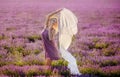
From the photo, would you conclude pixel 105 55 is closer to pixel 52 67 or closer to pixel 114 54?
pixel 114 54

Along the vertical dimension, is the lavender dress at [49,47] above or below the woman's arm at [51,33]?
below

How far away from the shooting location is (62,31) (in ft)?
15.5

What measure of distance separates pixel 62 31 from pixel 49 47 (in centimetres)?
27

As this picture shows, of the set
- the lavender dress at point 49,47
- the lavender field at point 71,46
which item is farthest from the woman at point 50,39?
the lavender field at point 71,46

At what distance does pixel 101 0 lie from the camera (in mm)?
5523

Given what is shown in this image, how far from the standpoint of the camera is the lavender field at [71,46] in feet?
14.9

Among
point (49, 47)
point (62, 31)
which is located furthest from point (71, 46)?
point (49, 47)

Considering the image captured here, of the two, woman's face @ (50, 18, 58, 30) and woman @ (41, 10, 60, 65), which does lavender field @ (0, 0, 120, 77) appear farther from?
woman's face @ (50, 18, 58, 30)

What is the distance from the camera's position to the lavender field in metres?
4.54

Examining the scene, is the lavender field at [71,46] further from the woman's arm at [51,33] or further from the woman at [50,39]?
the woman's arm at [51,33]

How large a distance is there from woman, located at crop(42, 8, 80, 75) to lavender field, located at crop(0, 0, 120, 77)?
0.10 meters

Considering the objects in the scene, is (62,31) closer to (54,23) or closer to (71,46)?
(54,23)

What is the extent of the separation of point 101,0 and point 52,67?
1.51 meters

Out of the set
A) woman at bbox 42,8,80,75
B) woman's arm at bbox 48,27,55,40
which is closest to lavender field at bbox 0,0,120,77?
woman at bbox 42,8,80,75
